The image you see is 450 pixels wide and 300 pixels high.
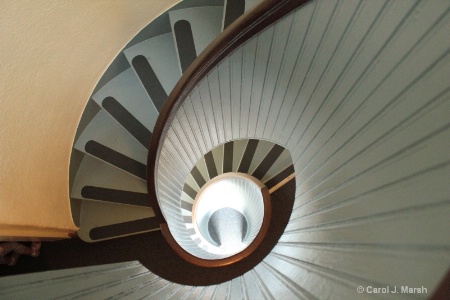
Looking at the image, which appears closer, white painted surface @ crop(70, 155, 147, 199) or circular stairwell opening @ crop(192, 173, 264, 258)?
white painted surface @ crop(70, 155, 147, 199)

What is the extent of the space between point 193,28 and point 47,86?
137 centimetres

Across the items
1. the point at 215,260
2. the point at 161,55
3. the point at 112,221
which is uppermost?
the point at 161,55

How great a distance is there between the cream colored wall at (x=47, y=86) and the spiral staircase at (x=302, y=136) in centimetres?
29

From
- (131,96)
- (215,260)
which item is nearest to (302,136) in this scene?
(215,260)

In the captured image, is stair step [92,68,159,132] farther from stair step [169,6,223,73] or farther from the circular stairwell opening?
the circular stairwell opening

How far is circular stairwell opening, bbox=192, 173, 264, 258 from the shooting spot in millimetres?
4594

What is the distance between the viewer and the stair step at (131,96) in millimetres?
3396

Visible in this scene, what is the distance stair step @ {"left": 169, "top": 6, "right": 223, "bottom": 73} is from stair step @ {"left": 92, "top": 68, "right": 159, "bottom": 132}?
579mm

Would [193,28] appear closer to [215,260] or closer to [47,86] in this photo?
[47,86]

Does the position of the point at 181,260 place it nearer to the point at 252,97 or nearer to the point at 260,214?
the point at 260,214

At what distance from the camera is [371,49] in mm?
1385

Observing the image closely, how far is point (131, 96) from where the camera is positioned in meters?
3.46

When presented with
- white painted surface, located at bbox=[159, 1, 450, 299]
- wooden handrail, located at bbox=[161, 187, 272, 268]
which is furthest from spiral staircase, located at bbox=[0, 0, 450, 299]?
wooden handrail, located at bbox=[161, 187, 272, 268]

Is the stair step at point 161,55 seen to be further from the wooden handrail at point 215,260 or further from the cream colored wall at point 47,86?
the wooden handrail at point 215,260
